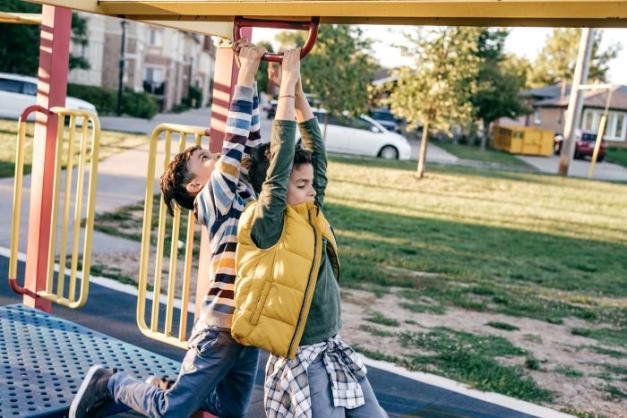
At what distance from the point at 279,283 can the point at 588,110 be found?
4953 centimetres

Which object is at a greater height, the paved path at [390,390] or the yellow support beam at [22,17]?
the yellow support beam at [22,17]

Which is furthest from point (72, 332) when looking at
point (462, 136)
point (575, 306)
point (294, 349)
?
point (462, 136)

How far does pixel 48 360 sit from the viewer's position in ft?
11.8

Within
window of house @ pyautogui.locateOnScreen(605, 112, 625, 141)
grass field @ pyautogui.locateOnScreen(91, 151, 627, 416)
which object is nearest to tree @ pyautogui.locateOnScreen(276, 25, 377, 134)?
grass field @ pyautogui.locateOnScreen(91, 151, 627, 416)

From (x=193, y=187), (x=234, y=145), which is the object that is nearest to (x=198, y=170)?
(x=193, y=187)

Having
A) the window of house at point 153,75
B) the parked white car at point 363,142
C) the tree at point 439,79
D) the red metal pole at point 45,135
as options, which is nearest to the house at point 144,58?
the window of house at point 153,75

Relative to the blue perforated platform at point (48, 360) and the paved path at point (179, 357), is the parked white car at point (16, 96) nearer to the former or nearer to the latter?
the paved path at point (179, 357)

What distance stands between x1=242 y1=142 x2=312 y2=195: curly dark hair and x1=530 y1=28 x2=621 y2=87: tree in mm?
46515

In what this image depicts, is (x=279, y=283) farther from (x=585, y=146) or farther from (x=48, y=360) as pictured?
(x=585, y=146)

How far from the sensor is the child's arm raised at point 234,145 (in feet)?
8.82

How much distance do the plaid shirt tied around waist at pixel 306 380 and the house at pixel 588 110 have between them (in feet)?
152

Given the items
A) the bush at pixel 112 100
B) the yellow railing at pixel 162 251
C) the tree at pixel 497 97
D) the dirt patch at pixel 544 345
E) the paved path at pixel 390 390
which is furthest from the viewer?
the tree at pixel 497 97

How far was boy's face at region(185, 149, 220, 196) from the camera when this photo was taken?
114 inches

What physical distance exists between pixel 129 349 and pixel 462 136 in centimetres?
3837
